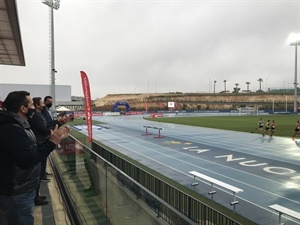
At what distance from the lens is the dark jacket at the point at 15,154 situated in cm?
274

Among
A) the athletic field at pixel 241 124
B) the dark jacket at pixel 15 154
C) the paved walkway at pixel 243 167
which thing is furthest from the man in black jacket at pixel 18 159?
the athletic field at pixel 241 124

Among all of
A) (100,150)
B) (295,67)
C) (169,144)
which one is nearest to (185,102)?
(295,67)

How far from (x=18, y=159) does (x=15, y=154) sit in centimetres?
6

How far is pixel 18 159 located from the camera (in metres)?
2.74

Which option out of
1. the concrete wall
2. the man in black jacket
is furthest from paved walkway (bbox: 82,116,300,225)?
the concrete wall

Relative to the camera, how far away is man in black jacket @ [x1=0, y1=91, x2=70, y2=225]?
2.75 meters

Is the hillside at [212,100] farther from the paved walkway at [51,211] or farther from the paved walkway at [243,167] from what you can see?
the paved walkway at [51,211]

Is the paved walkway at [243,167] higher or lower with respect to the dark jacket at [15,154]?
lower

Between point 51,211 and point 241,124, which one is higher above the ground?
point 51,211

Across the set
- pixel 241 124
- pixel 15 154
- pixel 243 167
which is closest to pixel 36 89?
pixel 241 124

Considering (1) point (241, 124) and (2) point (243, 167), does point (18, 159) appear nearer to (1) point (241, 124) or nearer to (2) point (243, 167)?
(2) point (243, 167)

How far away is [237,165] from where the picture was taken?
43.3ft

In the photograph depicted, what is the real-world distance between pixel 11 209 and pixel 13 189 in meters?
0.26

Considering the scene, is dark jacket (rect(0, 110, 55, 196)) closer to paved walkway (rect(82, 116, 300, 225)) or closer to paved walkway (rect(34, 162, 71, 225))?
paved walkway (rect(34, 162, 71, 225))
